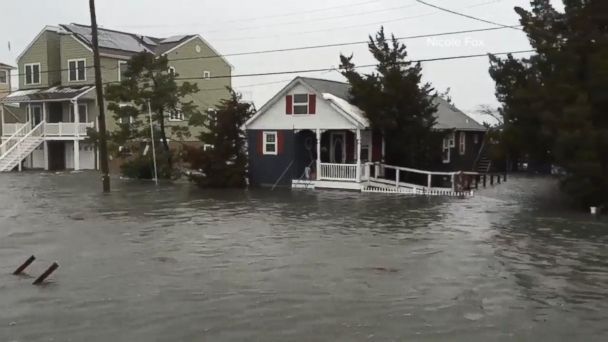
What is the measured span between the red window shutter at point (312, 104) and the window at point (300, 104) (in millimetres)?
209

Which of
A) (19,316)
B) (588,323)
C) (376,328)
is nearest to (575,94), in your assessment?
(588,323)

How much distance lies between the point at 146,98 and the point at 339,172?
12.7m

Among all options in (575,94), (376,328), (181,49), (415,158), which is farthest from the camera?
(181,49)

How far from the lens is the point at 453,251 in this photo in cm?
1288

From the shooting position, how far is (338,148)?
1212 inches

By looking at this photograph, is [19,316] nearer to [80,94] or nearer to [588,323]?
[588,323]

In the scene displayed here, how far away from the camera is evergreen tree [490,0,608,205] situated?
64.8 ft

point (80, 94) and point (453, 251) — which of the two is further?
point (80, 94)

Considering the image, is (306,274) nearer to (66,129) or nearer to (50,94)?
(66,129)

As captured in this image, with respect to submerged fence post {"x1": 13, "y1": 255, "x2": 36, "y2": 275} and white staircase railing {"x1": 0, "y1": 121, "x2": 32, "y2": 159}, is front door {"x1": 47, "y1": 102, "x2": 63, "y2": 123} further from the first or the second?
submerged fence post {"x1": 13, "y1": 255, "x2": 36, "y2": 275}

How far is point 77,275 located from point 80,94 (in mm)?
35529

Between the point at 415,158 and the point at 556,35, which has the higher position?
the point at 556,35

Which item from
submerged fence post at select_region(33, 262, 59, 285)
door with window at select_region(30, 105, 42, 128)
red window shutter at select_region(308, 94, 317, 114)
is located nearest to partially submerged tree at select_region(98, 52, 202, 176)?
red window shutter at select_region(308, 94, 317, 114)

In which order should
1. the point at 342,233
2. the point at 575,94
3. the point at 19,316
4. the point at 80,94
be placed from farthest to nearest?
the point at 80,94 < the point at 575,94 < the point at 342,233 < the point at 19,316
